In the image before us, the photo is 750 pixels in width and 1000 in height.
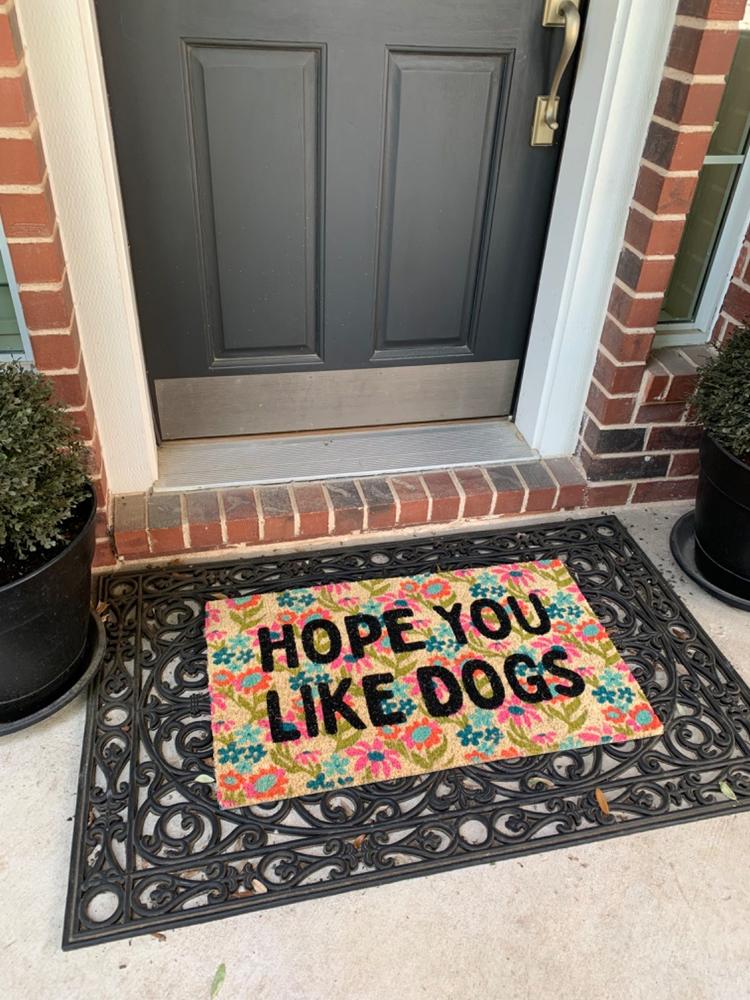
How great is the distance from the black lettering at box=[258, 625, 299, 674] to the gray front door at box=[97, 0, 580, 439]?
2.10 feet

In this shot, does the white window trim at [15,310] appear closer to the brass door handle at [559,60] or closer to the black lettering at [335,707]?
the black lettering at [335,707]

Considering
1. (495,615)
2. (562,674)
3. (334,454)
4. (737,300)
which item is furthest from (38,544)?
(737,300)

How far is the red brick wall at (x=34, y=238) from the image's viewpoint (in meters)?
1.42

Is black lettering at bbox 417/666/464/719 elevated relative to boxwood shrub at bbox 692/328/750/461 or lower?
lower

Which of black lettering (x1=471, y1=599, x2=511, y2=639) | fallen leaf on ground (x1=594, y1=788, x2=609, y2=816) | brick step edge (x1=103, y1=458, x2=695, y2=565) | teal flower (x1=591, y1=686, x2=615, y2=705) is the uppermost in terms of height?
brick step edge (x1=103, y1=458, x2=695, y2=565)

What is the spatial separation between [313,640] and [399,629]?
0.65 feet

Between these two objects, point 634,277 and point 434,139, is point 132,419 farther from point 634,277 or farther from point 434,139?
point 634,277

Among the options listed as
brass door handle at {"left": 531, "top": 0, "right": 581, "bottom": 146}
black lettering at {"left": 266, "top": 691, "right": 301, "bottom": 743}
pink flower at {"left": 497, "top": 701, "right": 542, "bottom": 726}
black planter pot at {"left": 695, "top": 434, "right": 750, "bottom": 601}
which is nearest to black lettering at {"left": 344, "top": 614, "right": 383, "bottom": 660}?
black lettering at {"left": 266, "top": 691, "right": 301, "bottom": 743}

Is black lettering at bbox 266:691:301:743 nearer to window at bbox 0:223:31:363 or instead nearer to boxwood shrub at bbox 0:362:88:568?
boxwood shrub at bbox 0:362:88:568

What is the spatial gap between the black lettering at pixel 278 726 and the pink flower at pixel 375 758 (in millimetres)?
119

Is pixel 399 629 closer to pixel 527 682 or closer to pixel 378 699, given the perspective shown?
pixel 378 699

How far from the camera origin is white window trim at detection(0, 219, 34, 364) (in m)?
1.60

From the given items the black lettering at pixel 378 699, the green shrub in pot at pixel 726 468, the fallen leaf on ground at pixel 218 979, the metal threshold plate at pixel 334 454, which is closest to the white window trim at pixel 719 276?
the green shrub in pot at pixel 726 468

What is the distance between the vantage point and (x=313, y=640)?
5.89 feet
